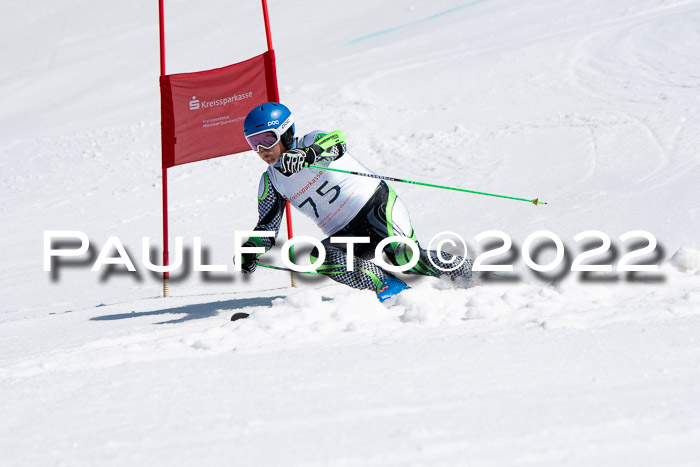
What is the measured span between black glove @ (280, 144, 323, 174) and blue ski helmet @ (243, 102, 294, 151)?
14 centimetres

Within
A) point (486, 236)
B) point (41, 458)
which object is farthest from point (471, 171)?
point (41, 458)

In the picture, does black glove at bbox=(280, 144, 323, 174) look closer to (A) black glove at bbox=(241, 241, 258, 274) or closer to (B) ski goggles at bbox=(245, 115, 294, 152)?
(B) ski goggles at bbox=(245, 115, 294, 152)

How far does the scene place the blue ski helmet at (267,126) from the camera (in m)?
3.82

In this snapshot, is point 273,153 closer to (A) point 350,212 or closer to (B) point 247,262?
(A) point 350,212

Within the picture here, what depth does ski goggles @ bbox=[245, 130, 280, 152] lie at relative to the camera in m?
3.84

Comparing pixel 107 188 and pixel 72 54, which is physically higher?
pixel 72 54

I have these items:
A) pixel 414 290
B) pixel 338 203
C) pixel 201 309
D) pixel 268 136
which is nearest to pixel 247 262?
pixel 201 309

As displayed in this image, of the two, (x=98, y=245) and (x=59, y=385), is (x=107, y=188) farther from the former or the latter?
(x=59, y=385)

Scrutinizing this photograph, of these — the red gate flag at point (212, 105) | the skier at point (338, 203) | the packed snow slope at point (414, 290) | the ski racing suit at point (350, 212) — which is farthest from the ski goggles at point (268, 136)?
the red gate flag at point (212, 105)

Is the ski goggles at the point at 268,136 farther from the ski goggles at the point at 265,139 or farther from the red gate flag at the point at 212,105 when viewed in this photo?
the red gate flag at the point at 212,105

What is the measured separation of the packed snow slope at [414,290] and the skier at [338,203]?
0.99 feet

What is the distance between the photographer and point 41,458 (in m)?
1.95

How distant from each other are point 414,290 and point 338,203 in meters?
0.84

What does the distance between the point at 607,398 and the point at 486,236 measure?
11.8 ft
